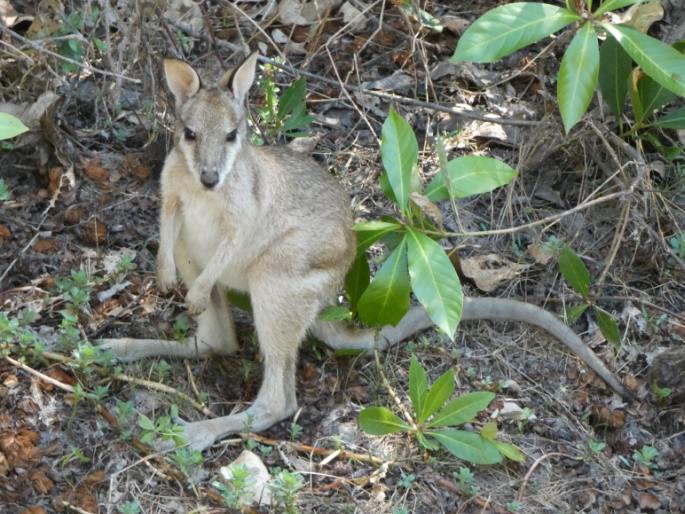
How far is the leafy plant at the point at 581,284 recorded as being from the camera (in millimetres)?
4500

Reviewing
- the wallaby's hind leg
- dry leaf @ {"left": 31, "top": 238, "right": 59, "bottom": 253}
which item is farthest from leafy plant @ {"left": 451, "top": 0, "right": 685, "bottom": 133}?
dry leaf @ {"left": 31, "top": 238, "right": 59, "bottom": 253}

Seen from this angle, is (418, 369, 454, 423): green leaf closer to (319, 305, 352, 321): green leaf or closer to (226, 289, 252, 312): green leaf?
(319, 305, 352, 321): green leaf

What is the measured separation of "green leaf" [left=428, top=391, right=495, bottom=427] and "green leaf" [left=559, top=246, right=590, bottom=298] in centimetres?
89

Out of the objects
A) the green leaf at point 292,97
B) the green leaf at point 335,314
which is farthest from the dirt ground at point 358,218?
the green leaf at point 335,314

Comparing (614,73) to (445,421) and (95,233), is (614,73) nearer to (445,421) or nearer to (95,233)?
(445,421)

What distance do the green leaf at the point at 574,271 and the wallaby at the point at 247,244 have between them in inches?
10.0

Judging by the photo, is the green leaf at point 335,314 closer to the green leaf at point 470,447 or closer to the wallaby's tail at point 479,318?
the wallaby's tail at point 479,318

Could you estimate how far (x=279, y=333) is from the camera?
415cm

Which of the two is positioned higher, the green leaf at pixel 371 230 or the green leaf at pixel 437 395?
the green leaf at pixel 371 230

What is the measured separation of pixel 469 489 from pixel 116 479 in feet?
4.31

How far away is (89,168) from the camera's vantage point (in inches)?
194

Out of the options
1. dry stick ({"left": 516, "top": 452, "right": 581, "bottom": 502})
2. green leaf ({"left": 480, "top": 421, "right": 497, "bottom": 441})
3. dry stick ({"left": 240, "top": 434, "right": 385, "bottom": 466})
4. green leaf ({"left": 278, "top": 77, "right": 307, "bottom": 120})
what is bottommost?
dry stick ({"left": 516, "top": 452, "right": 581, "bottom": 502})

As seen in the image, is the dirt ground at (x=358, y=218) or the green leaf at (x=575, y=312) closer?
the dirt ground at (x=358, y=218)

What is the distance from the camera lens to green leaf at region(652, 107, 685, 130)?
486cm
